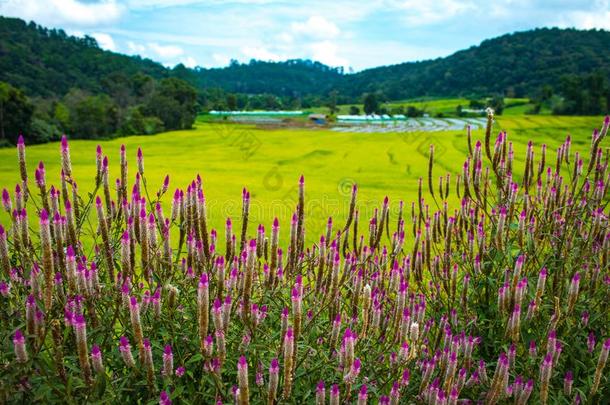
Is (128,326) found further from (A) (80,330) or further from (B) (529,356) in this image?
(B) (529,356)

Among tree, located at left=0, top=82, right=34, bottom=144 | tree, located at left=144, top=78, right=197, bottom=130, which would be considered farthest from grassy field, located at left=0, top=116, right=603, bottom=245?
tree, located at left=144, top=78, right=197, bottom=130

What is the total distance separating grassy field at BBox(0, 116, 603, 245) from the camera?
45.6 feet

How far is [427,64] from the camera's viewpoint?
88.2 m

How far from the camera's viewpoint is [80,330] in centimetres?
154

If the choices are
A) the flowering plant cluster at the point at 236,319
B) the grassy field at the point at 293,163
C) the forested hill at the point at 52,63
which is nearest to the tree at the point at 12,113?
the grassy field at the point at 293,163

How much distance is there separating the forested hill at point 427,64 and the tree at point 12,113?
29.1 meters

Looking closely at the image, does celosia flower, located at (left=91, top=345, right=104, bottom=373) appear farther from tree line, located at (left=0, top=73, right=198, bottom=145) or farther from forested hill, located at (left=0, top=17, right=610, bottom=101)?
forested hill, located at (left=0, top=17, right=610, bottom=101)

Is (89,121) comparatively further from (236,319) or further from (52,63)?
(236,319)

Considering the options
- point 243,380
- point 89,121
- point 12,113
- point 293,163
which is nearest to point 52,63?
point 89,121

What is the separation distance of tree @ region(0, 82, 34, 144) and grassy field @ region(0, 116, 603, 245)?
9694 millimetres

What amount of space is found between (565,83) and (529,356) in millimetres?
42400

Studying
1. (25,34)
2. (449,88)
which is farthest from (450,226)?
(25,34)

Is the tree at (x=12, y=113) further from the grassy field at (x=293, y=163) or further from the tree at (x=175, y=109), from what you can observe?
the tree at (x=175, y=109)

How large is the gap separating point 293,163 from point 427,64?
73.8m
